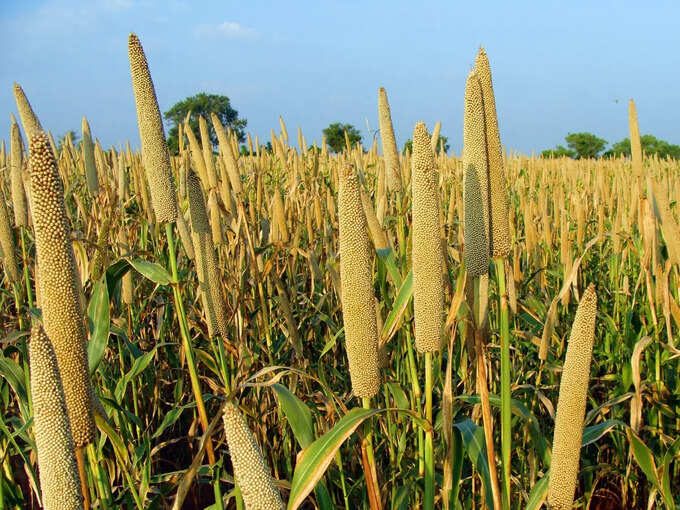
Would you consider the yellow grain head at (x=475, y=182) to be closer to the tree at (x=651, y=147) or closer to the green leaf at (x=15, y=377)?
the green leaf at (x=15, y=377)

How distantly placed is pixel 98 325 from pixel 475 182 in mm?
1028

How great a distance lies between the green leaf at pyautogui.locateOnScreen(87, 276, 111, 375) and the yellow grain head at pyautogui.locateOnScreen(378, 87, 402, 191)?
4.64 feet

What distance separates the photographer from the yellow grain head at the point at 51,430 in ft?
2.68

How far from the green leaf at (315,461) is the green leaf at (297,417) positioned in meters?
0.18

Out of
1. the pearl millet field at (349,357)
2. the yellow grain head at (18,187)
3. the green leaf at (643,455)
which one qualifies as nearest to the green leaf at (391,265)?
the pearl millet field at (349,357)

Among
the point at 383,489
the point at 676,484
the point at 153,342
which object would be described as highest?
the point at 153,342

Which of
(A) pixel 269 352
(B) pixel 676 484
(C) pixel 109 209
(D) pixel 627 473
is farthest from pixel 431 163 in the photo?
(C) pixel 109 209

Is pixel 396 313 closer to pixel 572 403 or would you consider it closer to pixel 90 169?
pixel 572 403

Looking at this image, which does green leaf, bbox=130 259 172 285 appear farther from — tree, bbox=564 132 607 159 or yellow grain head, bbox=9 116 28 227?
tree, bbox=564 132 607 159

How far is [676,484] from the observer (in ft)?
7.53

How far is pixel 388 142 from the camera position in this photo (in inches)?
105

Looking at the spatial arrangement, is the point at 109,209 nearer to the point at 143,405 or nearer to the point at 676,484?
the point at 143,405

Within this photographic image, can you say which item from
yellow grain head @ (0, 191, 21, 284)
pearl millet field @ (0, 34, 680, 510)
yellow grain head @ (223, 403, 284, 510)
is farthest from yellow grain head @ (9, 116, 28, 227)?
yellow grain head @ (223, 403, 284, 510)

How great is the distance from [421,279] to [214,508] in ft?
2.64
